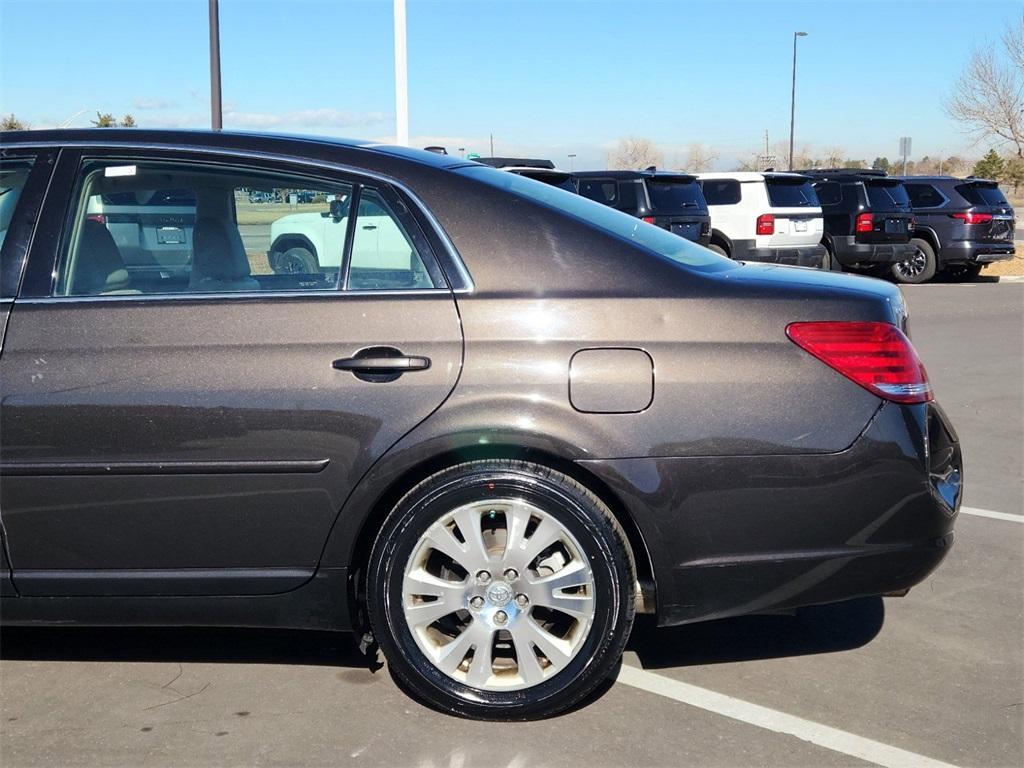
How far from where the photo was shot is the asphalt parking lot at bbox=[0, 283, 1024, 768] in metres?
3.18

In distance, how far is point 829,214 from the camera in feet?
63.3

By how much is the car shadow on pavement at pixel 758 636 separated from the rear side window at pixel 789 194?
558 inches

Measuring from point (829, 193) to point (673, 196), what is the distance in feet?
14.1

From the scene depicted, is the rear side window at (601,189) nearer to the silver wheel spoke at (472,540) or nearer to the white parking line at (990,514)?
the white parking line at (990,514)

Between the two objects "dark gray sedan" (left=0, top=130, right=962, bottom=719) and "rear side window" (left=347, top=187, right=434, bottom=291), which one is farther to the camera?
"rear side window" (left=347, top=187, right=434, bottom=291)

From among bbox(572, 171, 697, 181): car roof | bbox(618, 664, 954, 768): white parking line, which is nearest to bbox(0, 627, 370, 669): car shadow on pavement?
bbox(618, 664, 954, 768): white parking line

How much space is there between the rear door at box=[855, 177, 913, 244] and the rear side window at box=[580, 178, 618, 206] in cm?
475

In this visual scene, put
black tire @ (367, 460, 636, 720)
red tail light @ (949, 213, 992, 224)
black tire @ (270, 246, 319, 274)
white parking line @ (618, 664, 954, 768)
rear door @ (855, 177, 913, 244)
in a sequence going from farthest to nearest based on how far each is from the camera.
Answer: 1. red tail light @ (949, 213, 992, 224)
2. rear door @ (855, 177, 913, 244)
3. black tire @ (270, 246, 319, 274)
4. black tire @ (367, 460, 636, 720)
5. white parking line @ (618, 664, 954, 768)

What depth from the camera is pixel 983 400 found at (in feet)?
28.6

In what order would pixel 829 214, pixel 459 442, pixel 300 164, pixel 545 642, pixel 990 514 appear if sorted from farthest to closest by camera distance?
pixel 829 214
pixel 990 514
pixel 300 164
pixel 545 642
pixel 459 442

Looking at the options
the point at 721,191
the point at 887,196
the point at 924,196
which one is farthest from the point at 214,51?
the point at 924,196

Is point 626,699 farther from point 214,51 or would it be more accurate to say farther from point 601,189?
point 601,189

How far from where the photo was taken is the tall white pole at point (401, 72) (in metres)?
10.6

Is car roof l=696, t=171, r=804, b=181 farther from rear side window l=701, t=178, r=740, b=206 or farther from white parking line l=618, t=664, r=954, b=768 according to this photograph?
white parking line l=618, t=664, r=954, b=768
